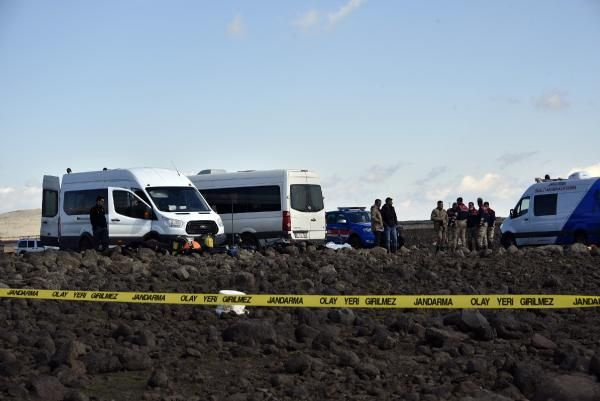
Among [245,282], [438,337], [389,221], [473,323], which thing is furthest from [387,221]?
[438,337]

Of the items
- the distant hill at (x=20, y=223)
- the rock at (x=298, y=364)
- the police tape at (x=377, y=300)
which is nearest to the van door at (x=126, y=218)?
the police tape at (x=377, y=300)

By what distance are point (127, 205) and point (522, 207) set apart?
10899 mm

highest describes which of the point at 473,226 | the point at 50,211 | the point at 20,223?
A: the point at 20,223

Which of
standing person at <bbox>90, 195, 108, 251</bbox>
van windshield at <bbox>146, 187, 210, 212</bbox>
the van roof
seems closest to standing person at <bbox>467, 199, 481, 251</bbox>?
van windshield at <bbox>146, 187, 210, 212</bbox>

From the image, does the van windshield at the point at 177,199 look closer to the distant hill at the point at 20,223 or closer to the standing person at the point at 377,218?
the standing person at the point at 377,218

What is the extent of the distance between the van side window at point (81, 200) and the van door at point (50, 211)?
1039 millimetres

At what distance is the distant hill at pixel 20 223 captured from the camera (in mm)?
79688

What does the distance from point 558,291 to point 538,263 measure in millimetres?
4033

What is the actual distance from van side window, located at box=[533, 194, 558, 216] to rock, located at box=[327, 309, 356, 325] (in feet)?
53.7

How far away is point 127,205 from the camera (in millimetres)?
24172

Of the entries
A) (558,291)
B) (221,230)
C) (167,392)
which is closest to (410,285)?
(558,291)

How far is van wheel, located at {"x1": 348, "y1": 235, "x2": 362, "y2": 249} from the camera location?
96.4ft

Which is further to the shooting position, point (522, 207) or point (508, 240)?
point (508, 240)

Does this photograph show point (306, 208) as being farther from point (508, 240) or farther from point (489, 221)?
point (508, 240)
